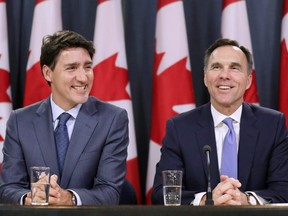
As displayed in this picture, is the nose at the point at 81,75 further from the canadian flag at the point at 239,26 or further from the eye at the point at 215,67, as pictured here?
the canadian flag at the point at 239,26

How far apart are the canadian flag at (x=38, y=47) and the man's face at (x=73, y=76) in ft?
1.99

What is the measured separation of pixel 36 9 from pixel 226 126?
1.51m

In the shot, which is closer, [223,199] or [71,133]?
[223,199]

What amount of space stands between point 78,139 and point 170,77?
944 mm

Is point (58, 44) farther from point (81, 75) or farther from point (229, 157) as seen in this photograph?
point (229, 157)

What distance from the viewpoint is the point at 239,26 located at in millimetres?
4145

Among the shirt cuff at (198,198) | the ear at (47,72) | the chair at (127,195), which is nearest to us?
the shirt cuff at (198,198)

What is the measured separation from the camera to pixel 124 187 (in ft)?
12.1

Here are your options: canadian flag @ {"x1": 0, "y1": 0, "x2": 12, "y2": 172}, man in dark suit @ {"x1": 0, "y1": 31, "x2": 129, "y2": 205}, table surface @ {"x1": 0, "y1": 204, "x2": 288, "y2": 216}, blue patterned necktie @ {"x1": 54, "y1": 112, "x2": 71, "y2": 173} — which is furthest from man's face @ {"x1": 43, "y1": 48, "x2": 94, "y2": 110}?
table surface @ {"x1": 0, "y1": 204, "x2": 288, "y2": 216}

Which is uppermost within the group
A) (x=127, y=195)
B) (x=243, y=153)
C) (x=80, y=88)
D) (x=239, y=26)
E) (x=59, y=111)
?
(x=239, y=26)

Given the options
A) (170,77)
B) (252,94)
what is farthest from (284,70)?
(170,77)

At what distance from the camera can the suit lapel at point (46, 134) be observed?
338 centimetres

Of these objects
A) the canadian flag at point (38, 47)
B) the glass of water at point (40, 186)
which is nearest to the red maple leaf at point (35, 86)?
the canadian flag at point (38, 47)

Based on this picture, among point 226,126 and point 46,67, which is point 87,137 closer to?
point 46,67
